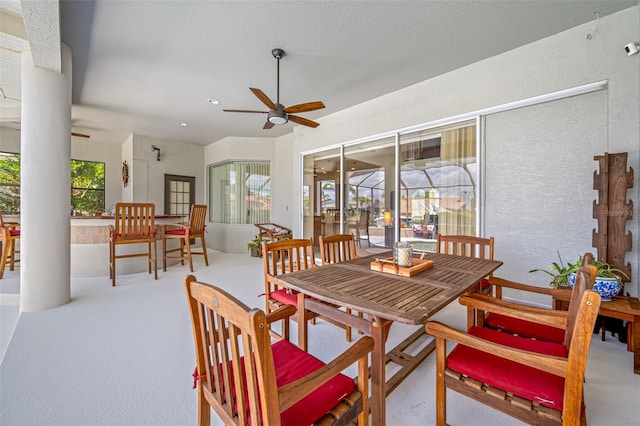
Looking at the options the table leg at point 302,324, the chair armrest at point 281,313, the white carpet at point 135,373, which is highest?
the chair armrest at point 281,313

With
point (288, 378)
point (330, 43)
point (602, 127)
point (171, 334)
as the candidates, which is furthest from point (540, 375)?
point (330, 43)

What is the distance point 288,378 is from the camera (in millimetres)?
1057

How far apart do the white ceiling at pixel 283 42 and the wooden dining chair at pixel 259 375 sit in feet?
8.59

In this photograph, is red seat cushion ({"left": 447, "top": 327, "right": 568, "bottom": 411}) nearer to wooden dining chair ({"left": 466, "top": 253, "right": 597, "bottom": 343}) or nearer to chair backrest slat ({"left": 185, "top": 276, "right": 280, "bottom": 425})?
wooden dining chair ({"left": 466, "top": 253, "right": 597, "bottom": 343})

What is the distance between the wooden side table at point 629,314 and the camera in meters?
1.83

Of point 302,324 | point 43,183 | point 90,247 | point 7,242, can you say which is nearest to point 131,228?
point 90,247

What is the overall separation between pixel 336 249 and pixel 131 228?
328 cm

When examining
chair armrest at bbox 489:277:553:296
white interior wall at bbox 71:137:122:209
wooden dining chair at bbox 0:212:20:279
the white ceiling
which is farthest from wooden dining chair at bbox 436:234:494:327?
white interior wall at bbox 71:137:122:209

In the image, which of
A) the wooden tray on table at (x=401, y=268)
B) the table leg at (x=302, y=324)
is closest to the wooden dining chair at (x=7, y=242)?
the table leg at (x=302, y=324)

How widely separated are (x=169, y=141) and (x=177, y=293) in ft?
17.0

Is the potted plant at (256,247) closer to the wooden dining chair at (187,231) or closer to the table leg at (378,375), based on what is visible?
the wooden dining chair at (187,231)

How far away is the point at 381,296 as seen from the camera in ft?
4.22

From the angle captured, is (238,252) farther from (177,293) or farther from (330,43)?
(330,43)

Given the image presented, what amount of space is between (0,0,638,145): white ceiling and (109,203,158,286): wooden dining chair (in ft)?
5.93
